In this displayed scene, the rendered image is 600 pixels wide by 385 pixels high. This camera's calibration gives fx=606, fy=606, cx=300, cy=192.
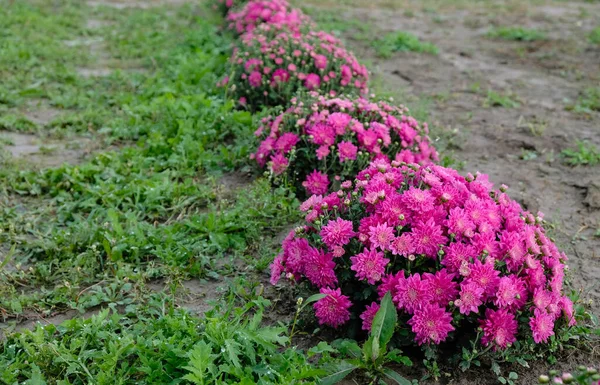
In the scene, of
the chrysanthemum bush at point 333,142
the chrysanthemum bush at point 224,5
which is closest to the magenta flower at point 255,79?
the chrysanthemum bush at point 333,142

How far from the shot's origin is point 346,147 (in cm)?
382

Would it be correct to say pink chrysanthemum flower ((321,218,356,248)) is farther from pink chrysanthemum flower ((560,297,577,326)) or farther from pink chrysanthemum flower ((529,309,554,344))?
pink chrysanthemum flower ((560,297,577,326))

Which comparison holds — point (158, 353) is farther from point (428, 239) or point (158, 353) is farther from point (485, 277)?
point (485, 277)

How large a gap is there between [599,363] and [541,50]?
20.9 ft

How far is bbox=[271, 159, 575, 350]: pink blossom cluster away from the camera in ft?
8.19

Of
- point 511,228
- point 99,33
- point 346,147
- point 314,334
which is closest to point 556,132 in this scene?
point 346,147

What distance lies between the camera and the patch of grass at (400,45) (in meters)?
8.02

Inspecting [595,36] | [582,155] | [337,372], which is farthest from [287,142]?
[595,36]

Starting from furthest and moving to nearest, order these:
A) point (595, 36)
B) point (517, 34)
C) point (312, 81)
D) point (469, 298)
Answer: point (517, 34) → point (595, 36) → point (312, 81) → point (469, 298)

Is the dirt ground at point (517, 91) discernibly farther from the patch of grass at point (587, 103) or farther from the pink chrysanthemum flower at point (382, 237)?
the pink chrysanthemum flower at point (382, 237)

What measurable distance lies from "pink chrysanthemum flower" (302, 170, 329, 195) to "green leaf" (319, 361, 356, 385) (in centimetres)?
151

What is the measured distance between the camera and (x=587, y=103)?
6.17 m

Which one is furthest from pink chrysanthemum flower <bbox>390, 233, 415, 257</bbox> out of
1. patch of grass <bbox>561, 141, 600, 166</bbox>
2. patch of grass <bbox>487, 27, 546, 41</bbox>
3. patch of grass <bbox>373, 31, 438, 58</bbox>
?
patch of grass <bbox>487, 27, 546, 41</bbox>

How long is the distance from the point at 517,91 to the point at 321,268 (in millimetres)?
4786
